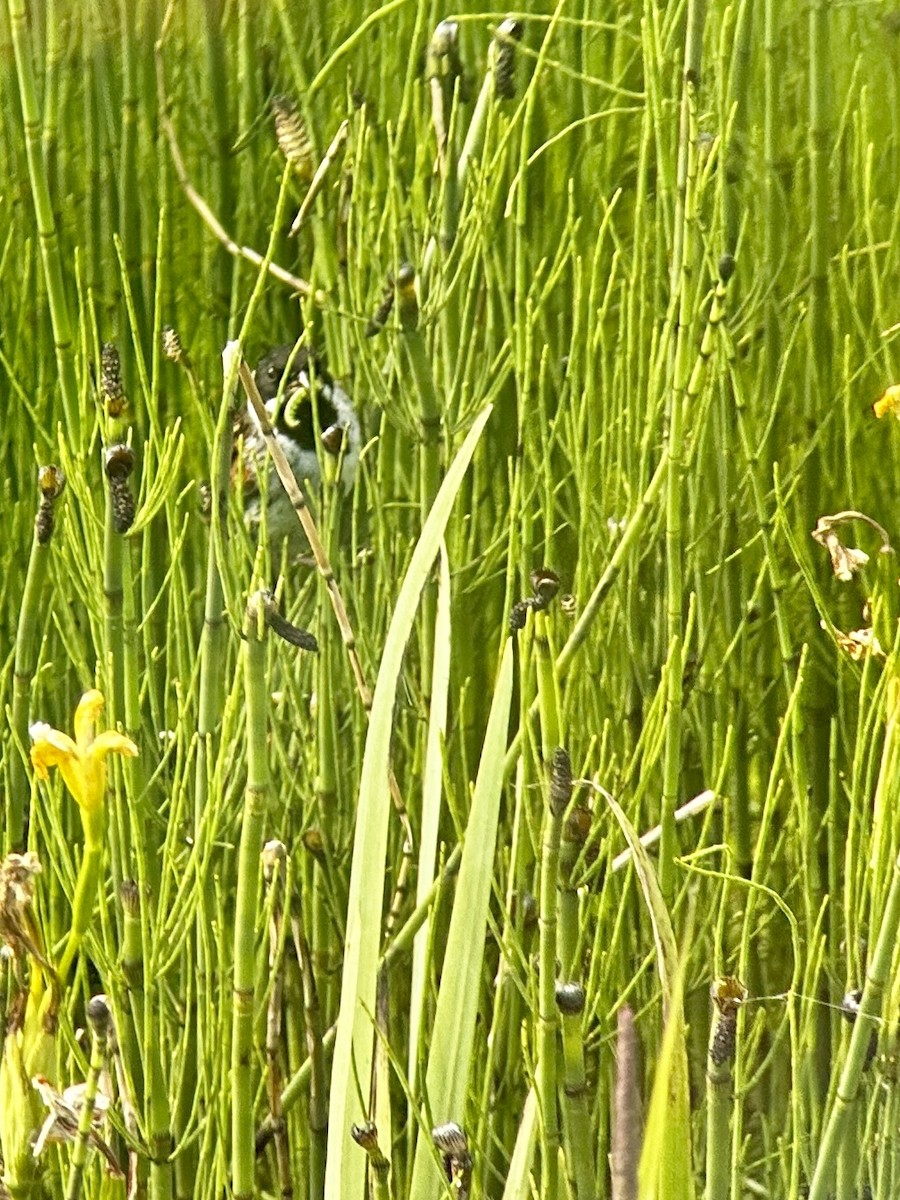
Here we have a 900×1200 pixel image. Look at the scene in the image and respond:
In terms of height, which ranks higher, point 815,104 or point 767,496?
point 815,104

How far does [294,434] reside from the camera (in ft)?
4.31

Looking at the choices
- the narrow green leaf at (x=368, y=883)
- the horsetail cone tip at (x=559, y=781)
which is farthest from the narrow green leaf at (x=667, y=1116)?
the narrow green leaf at (x=368, y=883)

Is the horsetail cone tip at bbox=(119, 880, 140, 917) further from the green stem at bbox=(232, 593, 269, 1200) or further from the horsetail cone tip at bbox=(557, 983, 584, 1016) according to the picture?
the horsetail cone tip at bbox=(557, 983, 584, 1016)

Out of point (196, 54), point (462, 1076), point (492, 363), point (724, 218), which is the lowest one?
point (462, 1076)

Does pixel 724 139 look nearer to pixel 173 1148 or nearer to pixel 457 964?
pixel 457 964

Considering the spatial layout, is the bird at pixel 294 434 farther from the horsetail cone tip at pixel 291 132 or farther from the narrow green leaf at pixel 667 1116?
the narrow green leaf at pixel 667 1116

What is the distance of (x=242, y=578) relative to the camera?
3.27ft

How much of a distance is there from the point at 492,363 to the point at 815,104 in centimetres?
32

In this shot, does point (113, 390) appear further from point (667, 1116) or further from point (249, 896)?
point (667, 1116)

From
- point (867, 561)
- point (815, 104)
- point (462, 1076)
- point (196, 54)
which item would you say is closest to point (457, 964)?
point (462, 1076)

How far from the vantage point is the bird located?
3.35 feet

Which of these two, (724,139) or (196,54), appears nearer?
(724,139)

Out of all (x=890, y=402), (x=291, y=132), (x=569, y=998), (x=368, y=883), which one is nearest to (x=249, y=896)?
(x=368, y=883)

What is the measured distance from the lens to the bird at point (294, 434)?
3.35 ft
